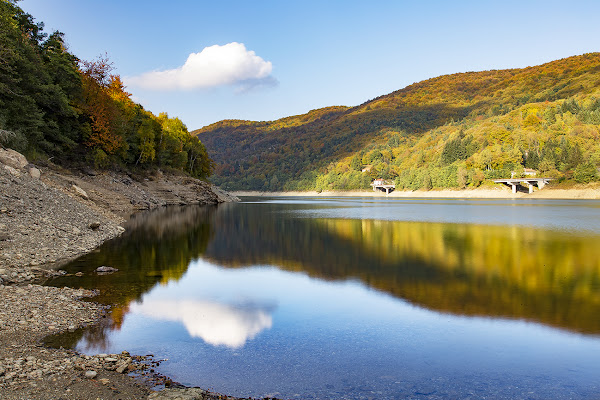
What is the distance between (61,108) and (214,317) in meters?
37.0

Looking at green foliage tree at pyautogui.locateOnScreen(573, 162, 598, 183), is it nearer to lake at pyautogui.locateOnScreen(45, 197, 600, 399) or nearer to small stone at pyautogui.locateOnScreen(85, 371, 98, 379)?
lake at pyautogui.locateOnScreen(45, 197, 600, 399)

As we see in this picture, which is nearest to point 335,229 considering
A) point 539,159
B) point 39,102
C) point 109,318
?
point 109,318

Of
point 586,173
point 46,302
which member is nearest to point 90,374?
Answer: point 46,302

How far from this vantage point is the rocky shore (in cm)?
583

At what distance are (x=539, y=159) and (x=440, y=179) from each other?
29.4 meters

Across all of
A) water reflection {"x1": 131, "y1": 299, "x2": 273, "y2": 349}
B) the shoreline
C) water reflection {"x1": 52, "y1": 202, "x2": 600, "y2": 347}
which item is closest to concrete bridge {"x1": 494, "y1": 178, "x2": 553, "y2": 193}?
the shoreline

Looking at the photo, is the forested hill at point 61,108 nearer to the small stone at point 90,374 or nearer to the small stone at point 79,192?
the small stone at point 79,192

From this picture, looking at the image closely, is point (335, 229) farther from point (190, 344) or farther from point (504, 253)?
point (190, 344)

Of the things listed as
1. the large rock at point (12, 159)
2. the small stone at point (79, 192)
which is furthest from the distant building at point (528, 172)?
the large rock at point (12, 159)

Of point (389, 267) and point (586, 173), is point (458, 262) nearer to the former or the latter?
point (389, 267)

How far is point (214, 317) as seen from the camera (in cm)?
1051

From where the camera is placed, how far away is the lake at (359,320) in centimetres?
688

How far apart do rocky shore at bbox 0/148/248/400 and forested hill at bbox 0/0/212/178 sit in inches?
257


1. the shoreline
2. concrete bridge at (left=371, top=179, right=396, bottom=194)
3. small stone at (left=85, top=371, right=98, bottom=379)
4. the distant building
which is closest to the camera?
small stone at (left=85, top=371, right=98, bottom=379)
